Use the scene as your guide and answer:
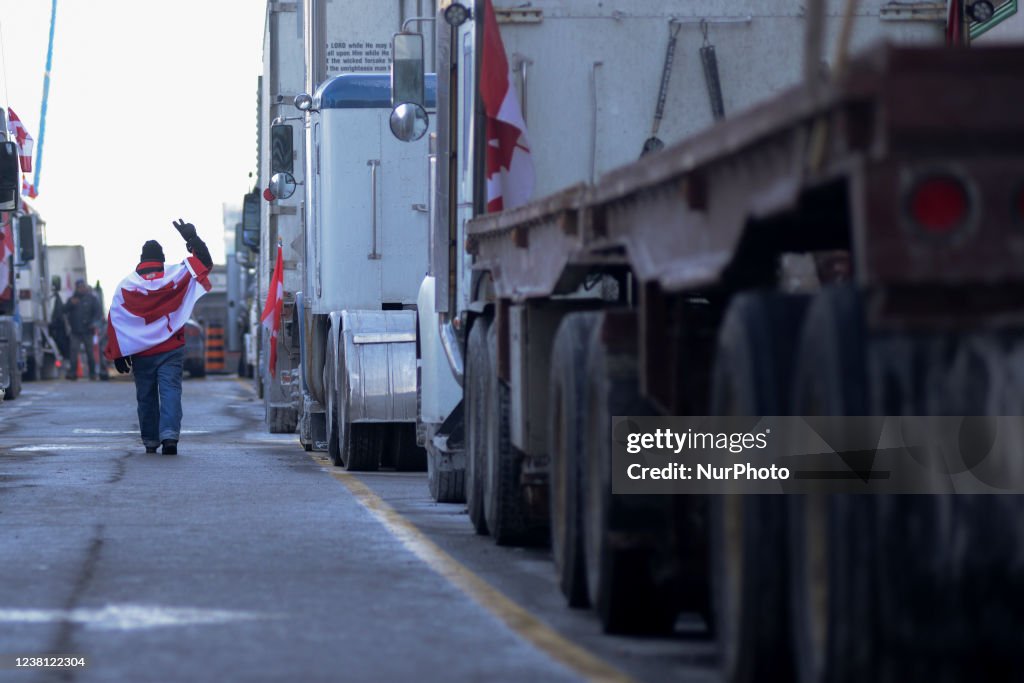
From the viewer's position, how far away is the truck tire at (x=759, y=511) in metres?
5.30

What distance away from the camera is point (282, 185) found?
793 inches

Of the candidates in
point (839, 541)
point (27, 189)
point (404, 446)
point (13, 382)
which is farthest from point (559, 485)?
point (27, 189)

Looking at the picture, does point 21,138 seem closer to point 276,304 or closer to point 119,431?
point 119,431

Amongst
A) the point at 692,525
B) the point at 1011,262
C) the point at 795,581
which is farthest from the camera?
the point at 692,525

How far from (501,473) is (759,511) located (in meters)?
4.53

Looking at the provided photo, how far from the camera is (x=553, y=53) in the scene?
35.9ft

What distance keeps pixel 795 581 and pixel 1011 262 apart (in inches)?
39.7

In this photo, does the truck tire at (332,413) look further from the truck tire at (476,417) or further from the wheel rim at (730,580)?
the wheel rim at (730,580)

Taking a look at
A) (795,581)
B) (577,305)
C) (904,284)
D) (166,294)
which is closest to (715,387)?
(795,581)

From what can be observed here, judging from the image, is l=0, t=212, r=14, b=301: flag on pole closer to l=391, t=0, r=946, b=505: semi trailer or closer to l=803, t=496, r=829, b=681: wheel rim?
l=391, t=0, r=946, b=505: semi trailer

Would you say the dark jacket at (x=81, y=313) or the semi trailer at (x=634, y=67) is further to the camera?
the dark jacket at (x=81, y=313)

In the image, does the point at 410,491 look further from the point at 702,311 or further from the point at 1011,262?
the point at 1011,262

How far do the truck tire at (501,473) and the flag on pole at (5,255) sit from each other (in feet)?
50.5

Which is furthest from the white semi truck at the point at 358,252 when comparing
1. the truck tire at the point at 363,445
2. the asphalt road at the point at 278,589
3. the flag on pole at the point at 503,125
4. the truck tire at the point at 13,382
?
the truck tire at the point at 13,382
